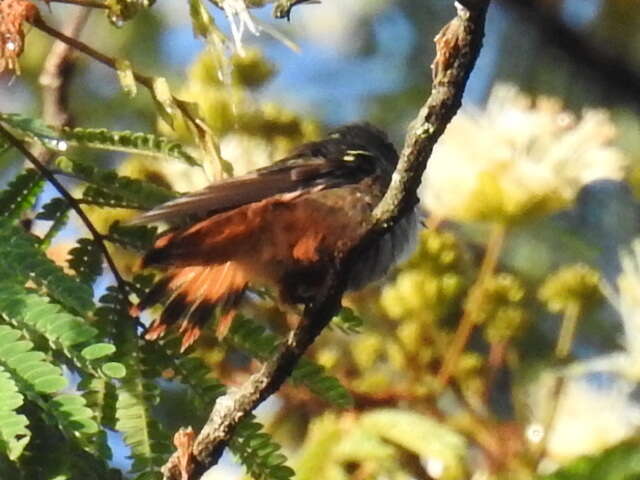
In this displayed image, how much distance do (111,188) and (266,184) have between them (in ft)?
1.19

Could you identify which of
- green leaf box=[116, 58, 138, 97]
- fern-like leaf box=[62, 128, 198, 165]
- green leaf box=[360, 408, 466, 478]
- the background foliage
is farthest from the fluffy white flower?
green leaf box=[116, 58, 138, 97]

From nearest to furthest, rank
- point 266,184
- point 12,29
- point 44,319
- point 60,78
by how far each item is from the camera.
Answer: point 44,319
point 12,29
point 266,184
point 60,78

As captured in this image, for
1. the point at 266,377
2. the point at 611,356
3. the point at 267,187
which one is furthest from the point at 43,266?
the point at 611,356

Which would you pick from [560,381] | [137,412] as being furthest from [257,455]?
[560,381]

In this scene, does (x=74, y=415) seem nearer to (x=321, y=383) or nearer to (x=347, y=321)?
(x=321, y=383)

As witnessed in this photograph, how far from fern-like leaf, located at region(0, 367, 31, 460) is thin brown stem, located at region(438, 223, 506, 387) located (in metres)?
1.11

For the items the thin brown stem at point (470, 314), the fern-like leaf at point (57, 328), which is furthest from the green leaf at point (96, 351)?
the thin brown stem at point (470, 314)

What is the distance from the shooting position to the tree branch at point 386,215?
1336mm

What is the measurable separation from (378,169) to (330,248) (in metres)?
0.35

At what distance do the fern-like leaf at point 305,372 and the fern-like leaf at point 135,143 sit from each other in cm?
26

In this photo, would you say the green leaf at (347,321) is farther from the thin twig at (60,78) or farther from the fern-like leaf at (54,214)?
the thin twig at (60,78)

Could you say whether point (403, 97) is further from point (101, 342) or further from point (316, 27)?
point (101, 342)

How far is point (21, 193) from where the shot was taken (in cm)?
188

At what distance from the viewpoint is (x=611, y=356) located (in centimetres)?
265
